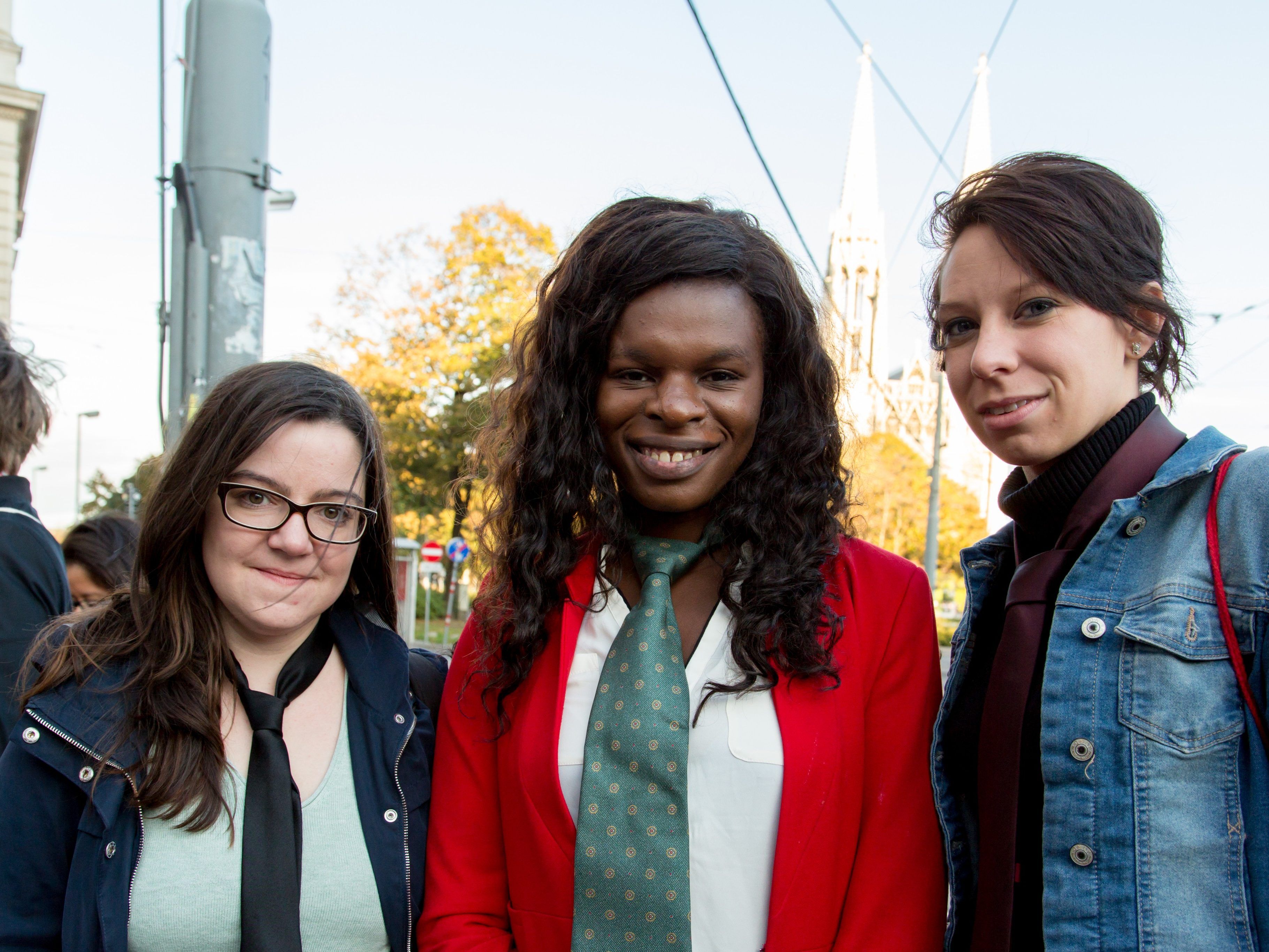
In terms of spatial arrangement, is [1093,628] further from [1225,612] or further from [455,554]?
[455,554]

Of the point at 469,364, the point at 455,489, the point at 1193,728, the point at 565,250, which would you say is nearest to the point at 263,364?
the point at 455,489

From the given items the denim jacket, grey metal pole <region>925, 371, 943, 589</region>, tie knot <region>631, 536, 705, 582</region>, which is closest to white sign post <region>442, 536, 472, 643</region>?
grey metal pole <region>925, 371, 943, 589</region>

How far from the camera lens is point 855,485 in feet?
7.98

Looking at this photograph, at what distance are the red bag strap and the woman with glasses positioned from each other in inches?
61.1

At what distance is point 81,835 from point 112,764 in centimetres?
13

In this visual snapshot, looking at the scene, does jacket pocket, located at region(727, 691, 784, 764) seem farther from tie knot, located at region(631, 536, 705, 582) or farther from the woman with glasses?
the woman with glasses

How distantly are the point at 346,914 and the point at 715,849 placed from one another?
2.45 feet

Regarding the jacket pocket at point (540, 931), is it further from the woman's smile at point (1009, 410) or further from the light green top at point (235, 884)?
the woman's smile at point (1009, 410)

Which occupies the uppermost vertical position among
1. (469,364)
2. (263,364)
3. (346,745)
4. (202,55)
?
(469,364)

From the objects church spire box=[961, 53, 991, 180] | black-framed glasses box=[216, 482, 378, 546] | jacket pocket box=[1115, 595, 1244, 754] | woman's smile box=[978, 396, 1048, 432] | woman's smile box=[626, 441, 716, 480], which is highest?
church spire box=[961, 53, 991, 180]

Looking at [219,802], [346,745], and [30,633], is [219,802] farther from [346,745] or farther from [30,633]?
[30,633]

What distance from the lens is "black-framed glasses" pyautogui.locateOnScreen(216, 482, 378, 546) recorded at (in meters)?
2.09

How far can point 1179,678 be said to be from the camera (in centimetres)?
168

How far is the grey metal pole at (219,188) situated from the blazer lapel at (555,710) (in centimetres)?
201
